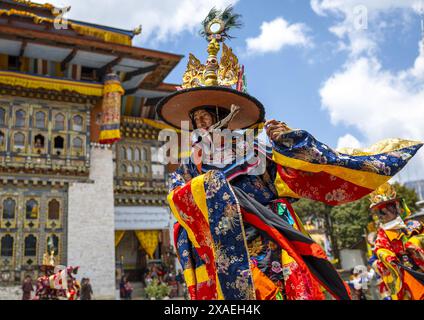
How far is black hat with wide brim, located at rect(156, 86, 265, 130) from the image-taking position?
10.1 ft

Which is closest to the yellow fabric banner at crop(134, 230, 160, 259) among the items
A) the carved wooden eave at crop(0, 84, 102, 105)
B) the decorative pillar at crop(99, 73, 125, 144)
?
the decorative pillar at crop(99, 73, 125, 144)

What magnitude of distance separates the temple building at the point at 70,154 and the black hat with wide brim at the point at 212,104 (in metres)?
17.8

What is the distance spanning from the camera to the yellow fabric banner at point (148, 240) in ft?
77.6

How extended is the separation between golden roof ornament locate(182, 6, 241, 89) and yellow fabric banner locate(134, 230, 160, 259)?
69.6 ft

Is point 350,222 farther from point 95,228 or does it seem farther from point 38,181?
point 38,181

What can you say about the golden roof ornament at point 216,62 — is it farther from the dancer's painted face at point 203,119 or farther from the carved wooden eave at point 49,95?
the carved wooden eave at point 49,95

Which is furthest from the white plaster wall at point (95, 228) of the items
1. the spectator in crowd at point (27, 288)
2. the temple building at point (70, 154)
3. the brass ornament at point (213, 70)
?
the brass ornament at point (213, 70)

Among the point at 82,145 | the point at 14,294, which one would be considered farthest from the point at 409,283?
the point at 82,145

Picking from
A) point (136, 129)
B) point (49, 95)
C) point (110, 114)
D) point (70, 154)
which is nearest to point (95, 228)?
point (70, 154)

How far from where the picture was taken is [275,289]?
2.37 metres

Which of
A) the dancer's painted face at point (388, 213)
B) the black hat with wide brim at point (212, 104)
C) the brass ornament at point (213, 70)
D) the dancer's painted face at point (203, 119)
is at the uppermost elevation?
the brass ornament at point (213, 70)

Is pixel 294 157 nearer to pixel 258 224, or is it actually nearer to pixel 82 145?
pixel 258 224

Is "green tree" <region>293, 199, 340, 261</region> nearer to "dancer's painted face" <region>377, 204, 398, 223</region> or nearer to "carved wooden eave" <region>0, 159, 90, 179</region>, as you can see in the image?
"carved wooden eave" <region>0, 159, 90, 179</region>

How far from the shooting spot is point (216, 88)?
300cm
